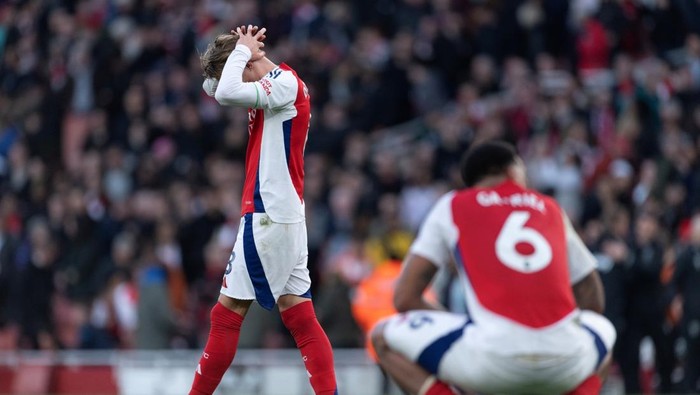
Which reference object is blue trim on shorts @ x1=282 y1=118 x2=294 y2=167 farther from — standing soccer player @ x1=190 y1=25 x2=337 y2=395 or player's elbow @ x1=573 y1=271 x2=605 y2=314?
player's elbow @ x1=573 y1=271 x2=605 y2=314

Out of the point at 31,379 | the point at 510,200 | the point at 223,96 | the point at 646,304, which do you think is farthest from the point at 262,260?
the point at 31,379

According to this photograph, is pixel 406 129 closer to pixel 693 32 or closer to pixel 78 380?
pixel 693 32

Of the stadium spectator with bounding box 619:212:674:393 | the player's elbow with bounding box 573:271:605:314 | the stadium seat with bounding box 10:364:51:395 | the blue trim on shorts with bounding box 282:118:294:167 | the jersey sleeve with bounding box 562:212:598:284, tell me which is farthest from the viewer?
the stadium seat with bounding box 10:364:51:395

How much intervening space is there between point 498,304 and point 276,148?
5.54ft

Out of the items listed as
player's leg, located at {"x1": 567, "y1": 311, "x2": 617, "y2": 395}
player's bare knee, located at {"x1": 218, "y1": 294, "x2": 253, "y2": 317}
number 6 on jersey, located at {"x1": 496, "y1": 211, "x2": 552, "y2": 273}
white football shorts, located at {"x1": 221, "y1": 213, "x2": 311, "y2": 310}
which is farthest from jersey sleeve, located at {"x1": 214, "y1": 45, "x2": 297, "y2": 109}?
player's leg, located at {"x1": 567, "y1": 311, "x2": 617, "y2": 395}

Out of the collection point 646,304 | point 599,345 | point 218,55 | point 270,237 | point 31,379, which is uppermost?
point 218,55

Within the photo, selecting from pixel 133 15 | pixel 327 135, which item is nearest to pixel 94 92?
pixel 133 15

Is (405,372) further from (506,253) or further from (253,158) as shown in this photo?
(253,158)

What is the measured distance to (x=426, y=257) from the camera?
285 inches

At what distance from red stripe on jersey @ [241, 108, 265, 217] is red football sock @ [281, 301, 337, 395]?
616 millimetres

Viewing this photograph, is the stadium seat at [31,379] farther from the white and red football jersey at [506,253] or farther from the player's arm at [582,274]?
the white and red football jersey at [506,253]

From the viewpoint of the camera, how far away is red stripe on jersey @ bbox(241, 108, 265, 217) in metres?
8.07

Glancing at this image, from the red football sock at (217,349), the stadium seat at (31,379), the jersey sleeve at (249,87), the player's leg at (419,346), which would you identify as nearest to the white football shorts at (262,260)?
the red football sock at (217,349)

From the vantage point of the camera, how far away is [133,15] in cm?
2356
